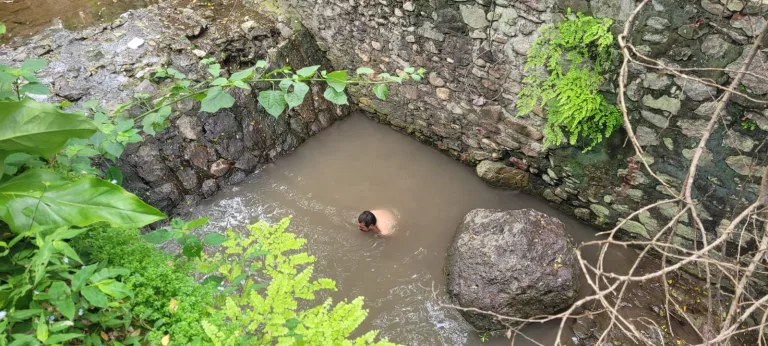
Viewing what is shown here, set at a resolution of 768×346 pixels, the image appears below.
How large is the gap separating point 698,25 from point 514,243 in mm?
2030

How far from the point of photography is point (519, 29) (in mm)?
3773

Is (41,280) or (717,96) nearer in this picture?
(41,280)

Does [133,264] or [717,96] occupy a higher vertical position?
[717,96]

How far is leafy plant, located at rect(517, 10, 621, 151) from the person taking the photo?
3.37 meters

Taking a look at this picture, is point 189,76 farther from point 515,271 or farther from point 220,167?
point 515,271

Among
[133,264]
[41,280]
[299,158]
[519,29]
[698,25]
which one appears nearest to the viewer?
[41,280]

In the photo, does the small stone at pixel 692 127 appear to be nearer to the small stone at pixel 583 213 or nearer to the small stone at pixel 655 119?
the small stone at pixel 655 119

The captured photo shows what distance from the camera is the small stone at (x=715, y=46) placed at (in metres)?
2.85

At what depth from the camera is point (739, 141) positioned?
10.2 feet

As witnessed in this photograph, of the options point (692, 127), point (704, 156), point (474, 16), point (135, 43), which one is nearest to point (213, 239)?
point (474, 16)

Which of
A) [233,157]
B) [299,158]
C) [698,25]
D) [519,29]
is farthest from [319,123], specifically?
[698,25]

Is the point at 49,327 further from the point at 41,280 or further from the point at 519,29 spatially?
the point at 519,29

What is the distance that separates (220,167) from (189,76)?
3.33 ft

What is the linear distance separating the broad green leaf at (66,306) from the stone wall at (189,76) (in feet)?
9.81
